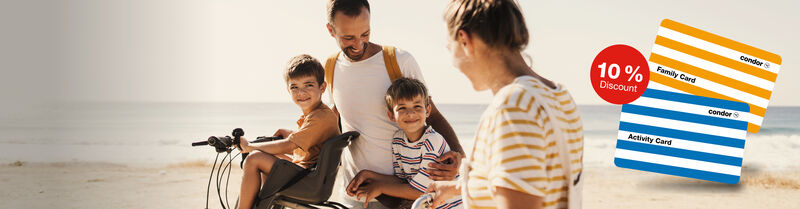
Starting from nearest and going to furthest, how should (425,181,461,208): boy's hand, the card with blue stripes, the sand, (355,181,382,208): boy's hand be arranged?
(425,181,461,208): boy's hand < (355,181,382,208): boy's hand < the sand < the card with blue stripes

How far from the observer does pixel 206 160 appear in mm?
16891

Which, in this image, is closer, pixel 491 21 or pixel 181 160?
pixel 491 21

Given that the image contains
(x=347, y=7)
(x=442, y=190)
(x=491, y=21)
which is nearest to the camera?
(x=491, y=21)

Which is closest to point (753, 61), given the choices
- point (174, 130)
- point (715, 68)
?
point (715, 68)

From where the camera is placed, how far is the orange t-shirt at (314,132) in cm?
295

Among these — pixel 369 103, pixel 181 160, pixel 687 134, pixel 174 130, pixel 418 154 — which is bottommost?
pixel 174 130

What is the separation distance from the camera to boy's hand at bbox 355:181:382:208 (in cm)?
283

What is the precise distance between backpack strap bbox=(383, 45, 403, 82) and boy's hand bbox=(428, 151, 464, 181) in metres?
0.40

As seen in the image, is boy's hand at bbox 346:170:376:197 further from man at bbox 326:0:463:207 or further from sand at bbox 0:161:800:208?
sand at bbox 0:161:800:208


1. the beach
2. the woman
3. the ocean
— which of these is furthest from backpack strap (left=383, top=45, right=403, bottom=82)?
the ocean

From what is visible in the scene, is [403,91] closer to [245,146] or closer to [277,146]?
[277,146]

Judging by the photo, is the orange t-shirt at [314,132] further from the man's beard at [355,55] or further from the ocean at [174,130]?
the ocean at [174,130]

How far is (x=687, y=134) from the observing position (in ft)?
38.0

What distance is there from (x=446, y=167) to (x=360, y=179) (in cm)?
37
